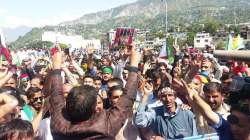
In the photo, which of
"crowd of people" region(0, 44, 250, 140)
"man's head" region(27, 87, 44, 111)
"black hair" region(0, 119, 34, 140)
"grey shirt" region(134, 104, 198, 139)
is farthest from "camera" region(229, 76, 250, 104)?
"man's head" region(27, 87, 44, 111)

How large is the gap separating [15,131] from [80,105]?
444 millimetres

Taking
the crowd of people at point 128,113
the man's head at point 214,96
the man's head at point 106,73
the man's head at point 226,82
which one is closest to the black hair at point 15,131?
the crowd of people at point 128,113

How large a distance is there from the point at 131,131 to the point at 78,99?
1.33 metres

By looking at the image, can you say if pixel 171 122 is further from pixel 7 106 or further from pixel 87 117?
pixel 7 106

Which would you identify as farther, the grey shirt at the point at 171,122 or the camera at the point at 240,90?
the grey shirt at the point at 171,122

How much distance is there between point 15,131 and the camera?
288 centimetres

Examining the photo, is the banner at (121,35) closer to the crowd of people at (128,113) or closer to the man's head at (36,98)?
the man's head at (36,98)

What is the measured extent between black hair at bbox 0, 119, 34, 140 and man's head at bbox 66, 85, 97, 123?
0.96 feet

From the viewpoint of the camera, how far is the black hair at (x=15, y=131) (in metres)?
2.86

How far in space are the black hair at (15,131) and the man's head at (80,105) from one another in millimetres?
294

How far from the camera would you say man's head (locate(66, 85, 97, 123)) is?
301cm

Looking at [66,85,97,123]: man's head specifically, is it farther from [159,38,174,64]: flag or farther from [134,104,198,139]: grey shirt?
[159,38,174,64]: flag

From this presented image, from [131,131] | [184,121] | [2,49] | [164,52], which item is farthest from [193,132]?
[164,52]

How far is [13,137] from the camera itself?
2.86 meters
